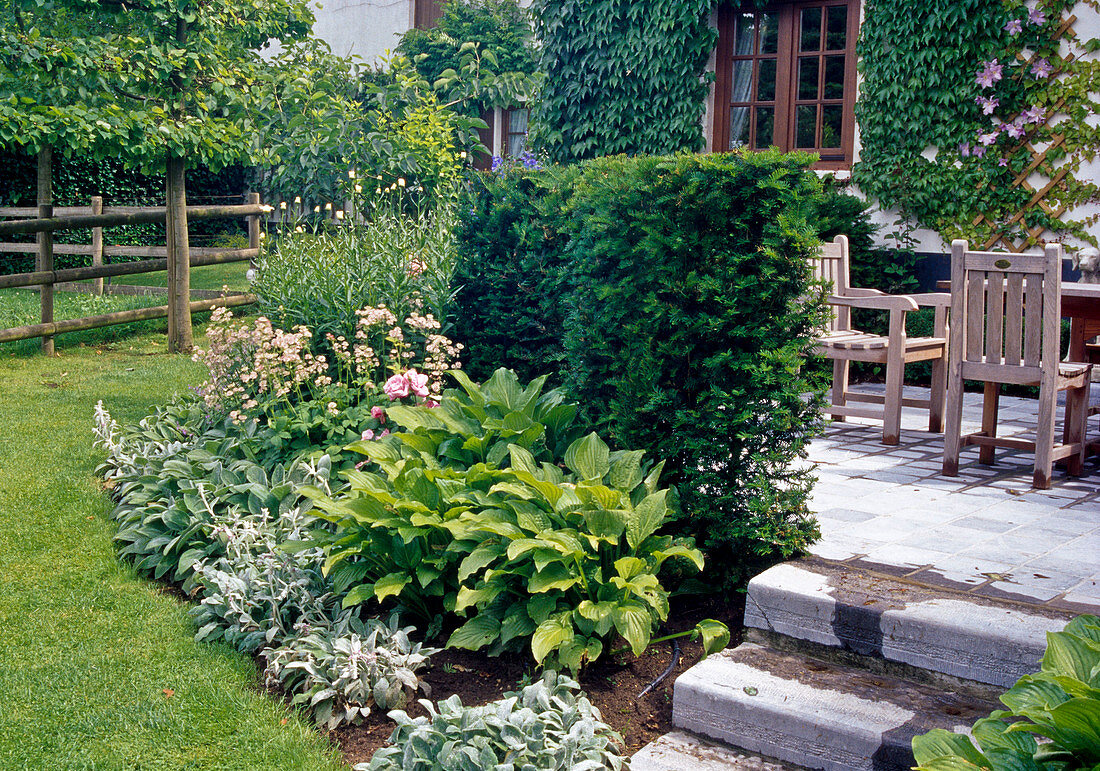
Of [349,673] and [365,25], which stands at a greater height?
[365,25]

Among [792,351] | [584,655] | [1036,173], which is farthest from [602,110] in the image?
[584,655]

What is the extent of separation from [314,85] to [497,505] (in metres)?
6.55

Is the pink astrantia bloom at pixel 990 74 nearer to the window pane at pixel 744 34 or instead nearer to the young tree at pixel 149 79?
the window pane at pixel 744 34

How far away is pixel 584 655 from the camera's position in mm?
2885

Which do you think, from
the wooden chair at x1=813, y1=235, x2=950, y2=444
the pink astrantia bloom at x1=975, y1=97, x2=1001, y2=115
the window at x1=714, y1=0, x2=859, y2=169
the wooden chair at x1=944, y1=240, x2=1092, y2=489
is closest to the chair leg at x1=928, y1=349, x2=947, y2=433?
the wooden chair at x1=813, y1=235, x2=950, y2=444

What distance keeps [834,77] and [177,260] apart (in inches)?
239

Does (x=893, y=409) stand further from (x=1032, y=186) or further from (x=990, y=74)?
(x=990, y=74)

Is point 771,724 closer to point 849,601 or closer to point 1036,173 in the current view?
point 849,601

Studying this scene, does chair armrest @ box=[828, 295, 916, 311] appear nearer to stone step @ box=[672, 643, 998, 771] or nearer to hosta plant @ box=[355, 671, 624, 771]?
stone step @ box=[672, 643, 998, 771]

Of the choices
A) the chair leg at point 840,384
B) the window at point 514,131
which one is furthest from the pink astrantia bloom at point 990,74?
the window at point 514,131

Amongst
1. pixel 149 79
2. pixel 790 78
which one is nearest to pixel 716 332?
pixel 149 79

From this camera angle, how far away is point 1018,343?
435cm

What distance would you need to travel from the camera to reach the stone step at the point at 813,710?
238cm

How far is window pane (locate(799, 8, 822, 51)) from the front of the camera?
852 centimetres
